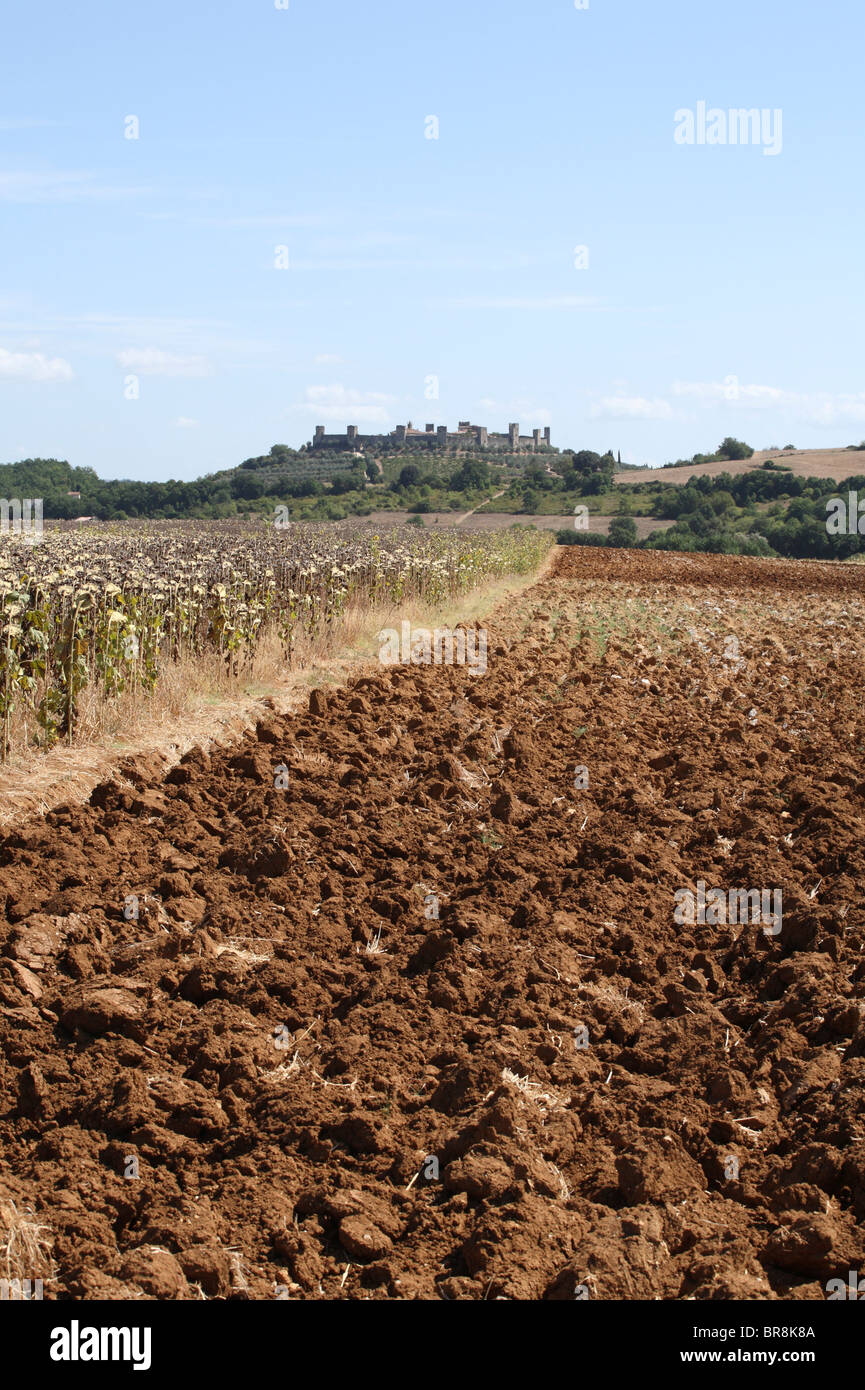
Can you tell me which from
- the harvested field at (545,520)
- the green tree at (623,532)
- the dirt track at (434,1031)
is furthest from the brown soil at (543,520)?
the dirt track at (434,1031)

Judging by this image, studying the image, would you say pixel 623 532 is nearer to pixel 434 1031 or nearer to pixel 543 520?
pixel 543 520

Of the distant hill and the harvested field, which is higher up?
the distant hill

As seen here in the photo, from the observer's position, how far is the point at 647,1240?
3.65 m

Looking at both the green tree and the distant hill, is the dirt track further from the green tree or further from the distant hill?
the distant hill

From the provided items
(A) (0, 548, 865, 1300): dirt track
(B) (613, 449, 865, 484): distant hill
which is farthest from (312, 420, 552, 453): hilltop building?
(A) (0, 548, 865, 1300): dirt track

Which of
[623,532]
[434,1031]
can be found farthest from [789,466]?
[434,1031]

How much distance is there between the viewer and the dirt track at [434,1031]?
366cm

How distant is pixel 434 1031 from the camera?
5.07m

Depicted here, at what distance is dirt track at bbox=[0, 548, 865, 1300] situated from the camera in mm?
3660

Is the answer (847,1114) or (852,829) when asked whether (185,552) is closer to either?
(852,829)
